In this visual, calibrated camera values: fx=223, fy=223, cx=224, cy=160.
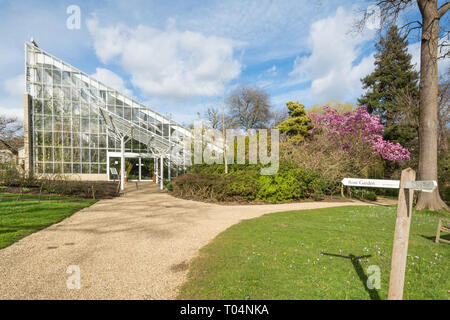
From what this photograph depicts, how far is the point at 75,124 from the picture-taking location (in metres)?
20.4

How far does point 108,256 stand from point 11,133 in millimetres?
27174

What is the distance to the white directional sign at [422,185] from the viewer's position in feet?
5.31

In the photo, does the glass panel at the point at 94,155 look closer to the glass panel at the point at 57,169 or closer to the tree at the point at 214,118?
the glass panel at the point at 57,169

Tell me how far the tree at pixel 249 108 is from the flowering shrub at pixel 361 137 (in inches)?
602

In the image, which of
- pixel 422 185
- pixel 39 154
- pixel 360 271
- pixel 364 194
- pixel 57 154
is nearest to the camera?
pixel 422 185

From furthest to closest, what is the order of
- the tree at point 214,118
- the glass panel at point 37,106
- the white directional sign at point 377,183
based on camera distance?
the tree at point 214,118 → the glass panel at point 37,106 → the white directional sign at point 377,183

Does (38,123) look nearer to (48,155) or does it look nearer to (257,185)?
(48,155)

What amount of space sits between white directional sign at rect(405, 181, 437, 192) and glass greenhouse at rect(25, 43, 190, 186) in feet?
58.4

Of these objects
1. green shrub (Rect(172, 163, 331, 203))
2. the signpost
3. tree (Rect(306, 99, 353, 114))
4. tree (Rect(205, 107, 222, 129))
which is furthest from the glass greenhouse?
tree (Rect(306, 99, 353, 114))

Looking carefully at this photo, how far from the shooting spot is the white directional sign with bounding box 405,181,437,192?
5.31 feet

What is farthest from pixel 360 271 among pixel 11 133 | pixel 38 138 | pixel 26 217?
pixel 11 133

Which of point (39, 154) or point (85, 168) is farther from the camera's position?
Result: point (85, 168)

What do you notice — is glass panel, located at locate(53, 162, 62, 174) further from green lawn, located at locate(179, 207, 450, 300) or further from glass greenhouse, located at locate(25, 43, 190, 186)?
green lawn, located at locate(179, 207, 450, 300)

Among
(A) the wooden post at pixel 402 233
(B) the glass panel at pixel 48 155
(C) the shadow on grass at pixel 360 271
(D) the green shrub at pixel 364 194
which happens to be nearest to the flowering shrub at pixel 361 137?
(D) the green shrub at pixel 364 194
